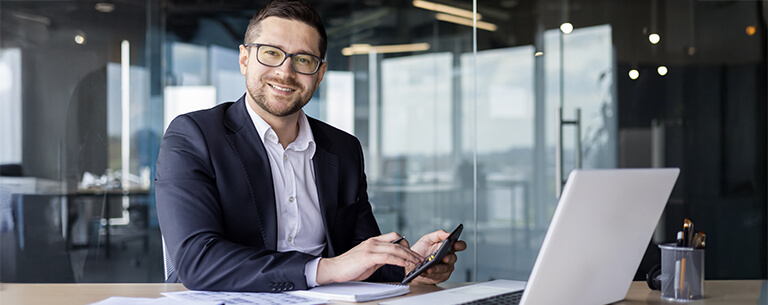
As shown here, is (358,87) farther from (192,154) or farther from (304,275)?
(304,275)

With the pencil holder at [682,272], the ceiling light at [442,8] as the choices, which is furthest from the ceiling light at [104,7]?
the pencil holder at [682,272]

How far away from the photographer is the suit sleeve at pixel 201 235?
1.47 meters

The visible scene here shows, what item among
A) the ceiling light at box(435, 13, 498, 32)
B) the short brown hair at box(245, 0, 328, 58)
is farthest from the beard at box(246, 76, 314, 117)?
the ceiling light at box(435, 13, 498, 32)

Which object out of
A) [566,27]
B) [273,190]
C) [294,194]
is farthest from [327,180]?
[566,27]

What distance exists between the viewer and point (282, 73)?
1.80 meters

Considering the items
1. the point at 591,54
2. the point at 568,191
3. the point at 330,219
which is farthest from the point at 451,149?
the point at 568,191

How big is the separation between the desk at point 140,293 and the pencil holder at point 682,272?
27mm

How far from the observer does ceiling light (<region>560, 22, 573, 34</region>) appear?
4152 millimetres

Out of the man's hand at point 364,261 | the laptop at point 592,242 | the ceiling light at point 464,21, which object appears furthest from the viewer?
the ceiling light at point 464,21

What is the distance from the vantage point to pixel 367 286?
1514mm

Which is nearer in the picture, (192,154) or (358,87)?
(192,154)

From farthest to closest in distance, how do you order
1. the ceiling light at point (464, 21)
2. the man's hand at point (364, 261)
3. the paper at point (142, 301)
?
the ceiling light at point (464, 21) < the man's hand at point (364, 261) < the paper at point (142, 301)

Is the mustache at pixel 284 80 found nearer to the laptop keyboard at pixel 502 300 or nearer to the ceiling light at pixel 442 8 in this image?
the laptop keyboard at pixel 502 300

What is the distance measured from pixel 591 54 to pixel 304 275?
121 inches
